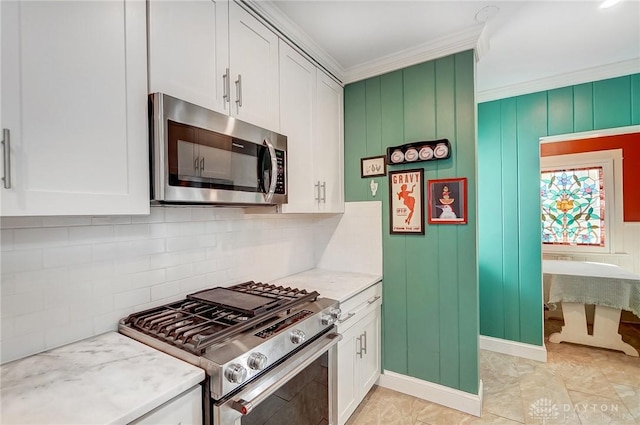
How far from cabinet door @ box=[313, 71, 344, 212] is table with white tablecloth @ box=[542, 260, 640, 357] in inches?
96.5

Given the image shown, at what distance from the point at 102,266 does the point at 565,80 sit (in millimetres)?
3692

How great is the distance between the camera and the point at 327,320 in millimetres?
1545

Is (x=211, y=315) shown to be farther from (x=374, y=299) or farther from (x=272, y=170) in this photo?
(x=374, y=299)

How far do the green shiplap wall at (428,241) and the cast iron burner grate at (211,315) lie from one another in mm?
952

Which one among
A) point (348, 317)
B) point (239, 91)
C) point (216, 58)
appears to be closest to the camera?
point (216, 58)

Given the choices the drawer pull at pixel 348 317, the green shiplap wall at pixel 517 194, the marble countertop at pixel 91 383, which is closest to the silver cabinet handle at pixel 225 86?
the marble countertop at pixel 91 383

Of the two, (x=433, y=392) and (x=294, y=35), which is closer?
(x=294, y=35)

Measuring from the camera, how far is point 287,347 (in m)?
1.27

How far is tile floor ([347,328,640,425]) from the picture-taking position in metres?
1.97

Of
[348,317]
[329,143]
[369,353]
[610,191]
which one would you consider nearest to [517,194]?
[610,191]

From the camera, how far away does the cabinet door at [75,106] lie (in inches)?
31.6

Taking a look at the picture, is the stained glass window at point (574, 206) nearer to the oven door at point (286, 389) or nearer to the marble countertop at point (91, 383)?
the oven door at point (286, 389)

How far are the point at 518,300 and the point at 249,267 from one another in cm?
260

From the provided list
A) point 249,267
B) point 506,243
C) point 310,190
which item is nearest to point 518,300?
point 506,243
